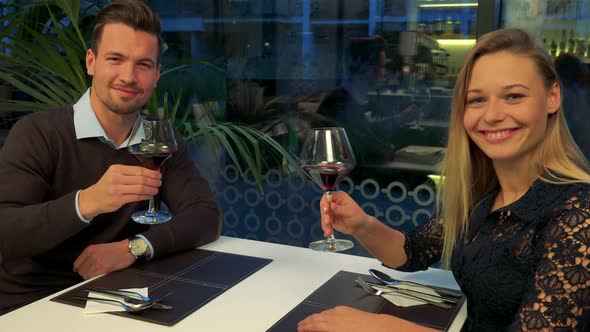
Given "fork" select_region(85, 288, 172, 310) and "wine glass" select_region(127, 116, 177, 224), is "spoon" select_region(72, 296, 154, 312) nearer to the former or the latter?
"fork" select_region(85, 288, 172, 310)

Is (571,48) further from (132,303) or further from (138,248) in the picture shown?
(132,303)

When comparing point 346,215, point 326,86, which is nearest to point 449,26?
point 326,86

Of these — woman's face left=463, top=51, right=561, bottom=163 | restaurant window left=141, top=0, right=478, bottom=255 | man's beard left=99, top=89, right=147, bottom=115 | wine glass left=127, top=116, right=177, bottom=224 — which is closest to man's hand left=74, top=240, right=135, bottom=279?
wine glass left=127, top=116, right=177, bottom=224

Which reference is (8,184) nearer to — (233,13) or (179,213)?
(179,213)

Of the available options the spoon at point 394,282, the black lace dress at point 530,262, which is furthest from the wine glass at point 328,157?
the black lace dress at point 530,262

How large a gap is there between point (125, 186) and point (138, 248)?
323 millimetres

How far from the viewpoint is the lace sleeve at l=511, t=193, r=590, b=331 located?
3.92ft

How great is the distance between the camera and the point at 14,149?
1913mm

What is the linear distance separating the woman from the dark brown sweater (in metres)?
0.54

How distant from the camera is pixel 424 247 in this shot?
5.82 ft

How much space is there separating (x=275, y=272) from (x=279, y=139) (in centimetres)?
193

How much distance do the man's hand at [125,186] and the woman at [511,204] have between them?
445 mm

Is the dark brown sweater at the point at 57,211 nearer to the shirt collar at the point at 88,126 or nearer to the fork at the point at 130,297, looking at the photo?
the shirt collar at the point at 88,126

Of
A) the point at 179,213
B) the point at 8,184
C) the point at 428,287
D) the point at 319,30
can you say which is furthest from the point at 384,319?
the point at 319,30
